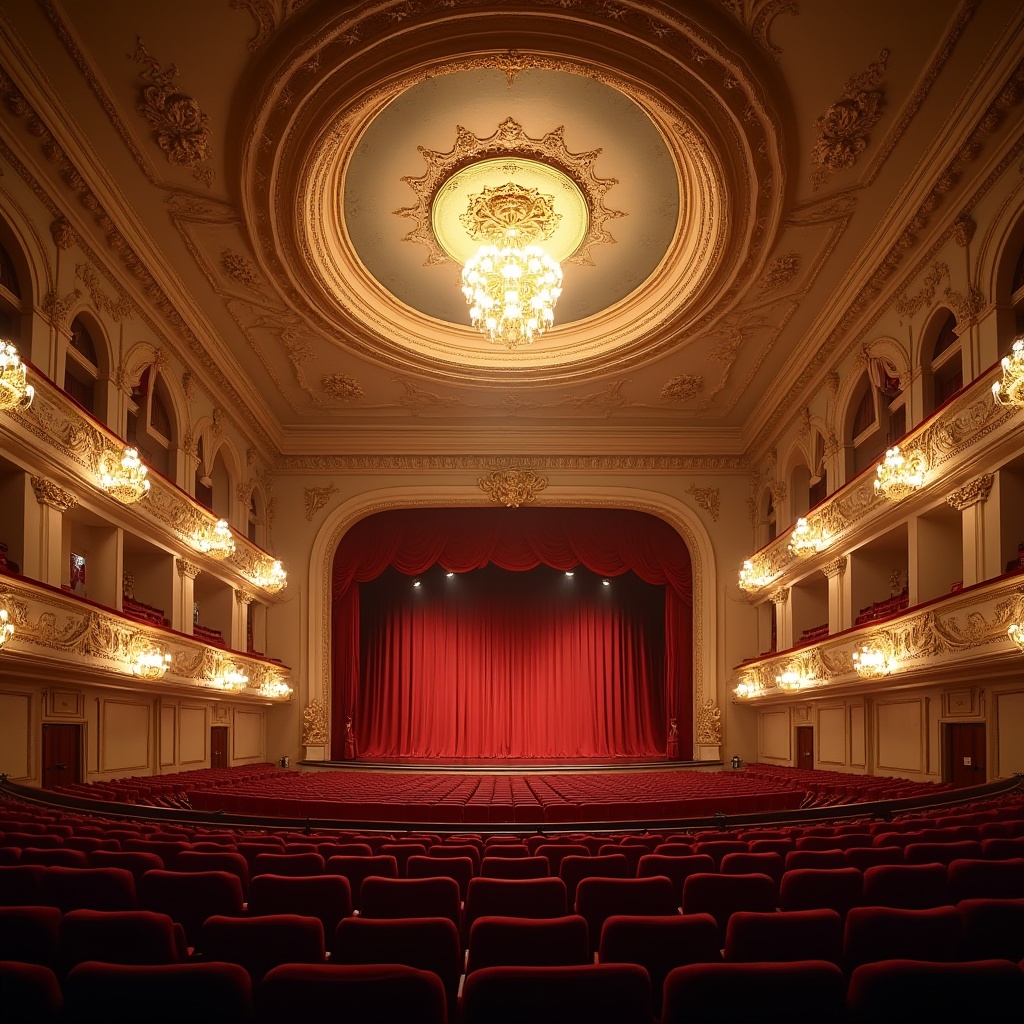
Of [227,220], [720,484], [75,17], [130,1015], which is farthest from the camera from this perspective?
[720,484]

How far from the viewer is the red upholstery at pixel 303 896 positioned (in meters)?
3.64

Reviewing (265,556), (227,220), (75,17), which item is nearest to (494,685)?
(265,556)

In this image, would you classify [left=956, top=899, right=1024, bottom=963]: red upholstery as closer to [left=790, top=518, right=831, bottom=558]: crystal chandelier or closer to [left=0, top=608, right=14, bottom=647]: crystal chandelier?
[left=0, top=608, right=14, bottom=647]: crystal chandelier

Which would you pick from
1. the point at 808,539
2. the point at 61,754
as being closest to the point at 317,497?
the point at 61,754

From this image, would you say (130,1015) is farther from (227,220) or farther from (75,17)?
(227,220)

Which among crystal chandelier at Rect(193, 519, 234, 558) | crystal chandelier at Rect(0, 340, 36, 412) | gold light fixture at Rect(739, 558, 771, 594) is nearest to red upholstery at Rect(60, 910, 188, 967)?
crystal chandelier at Rect(0, 340, 36, 412)

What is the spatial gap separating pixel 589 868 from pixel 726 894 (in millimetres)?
867

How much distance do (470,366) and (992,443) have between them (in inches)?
381

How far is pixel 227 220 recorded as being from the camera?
12.2 m

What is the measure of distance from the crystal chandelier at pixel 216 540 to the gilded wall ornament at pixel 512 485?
255 inches

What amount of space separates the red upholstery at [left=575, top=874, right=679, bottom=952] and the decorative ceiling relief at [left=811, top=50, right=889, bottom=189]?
8.94 metres

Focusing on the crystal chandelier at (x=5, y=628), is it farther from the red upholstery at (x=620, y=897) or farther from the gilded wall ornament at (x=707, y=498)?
the gilded wall ornament at (x=707, y=498)

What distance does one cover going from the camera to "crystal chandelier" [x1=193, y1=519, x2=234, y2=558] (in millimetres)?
15273

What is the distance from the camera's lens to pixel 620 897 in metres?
3.63
